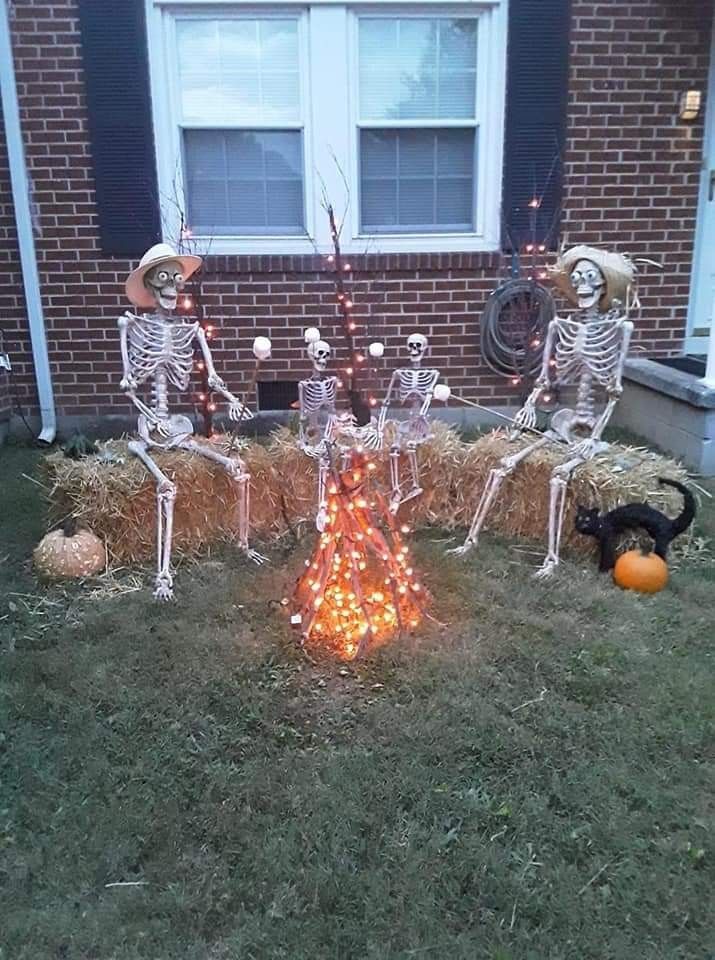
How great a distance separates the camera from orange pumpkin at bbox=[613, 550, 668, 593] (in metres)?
3.28

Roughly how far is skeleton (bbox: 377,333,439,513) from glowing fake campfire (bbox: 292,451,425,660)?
0.57m

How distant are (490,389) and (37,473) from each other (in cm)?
309

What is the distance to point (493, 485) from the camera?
12.0 ft

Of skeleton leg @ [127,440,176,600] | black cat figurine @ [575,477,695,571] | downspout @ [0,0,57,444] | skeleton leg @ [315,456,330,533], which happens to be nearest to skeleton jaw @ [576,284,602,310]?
black cat figurine @ [575,477,695,571]

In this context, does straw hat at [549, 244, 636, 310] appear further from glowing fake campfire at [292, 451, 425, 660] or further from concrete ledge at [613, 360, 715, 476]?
concrete ledge at [613, 360, 715, 476]

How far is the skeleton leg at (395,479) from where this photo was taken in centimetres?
384

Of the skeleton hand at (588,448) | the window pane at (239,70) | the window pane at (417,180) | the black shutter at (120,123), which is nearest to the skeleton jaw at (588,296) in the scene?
the skeleton hand at (588,448)

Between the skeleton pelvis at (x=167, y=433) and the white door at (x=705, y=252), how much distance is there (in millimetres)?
3768

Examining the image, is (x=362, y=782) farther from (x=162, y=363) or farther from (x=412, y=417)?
(x=162, y=363)

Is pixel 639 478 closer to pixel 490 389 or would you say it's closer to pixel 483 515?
pixel 483 515

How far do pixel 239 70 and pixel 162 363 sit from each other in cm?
272

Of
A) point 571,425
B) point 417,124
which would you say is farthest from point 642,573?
point 417,124

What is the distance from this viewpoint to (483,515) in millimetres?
3689

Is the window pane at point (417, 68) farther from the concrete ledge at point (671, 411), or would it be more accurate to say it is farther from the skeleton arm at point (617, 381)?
the skeleton arm at point (617, 381)
